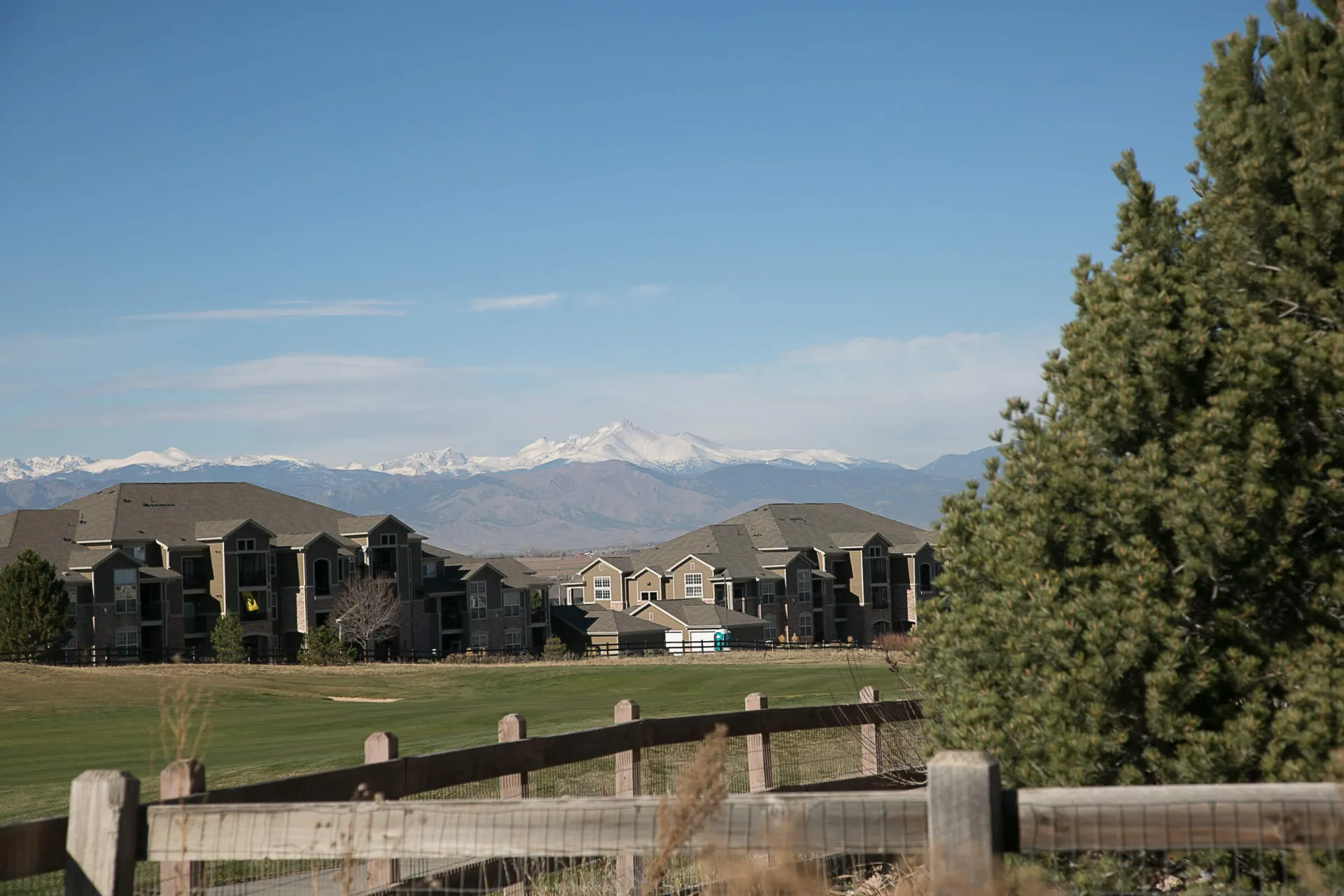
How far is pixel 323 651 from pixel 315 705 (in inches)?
1204

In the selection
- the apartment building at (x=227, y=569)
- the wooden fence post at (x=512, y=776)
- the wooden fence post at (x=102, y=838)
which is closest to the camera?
the wooden fence post at (x=102, y=838)

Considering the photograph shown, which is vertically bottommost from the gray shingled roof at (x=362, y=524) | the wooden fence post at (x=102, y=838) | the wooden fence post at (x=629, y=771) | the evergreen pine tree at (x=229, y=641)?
the evergreen pine tree at (x=229, y=641)

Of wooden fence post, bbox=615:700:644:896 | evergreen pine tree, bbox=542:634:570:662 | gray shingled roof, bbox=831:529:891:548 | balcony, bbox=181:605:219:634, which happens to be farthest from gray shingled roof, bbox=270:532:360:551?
wooden fence post, bbox=615:700:644:896

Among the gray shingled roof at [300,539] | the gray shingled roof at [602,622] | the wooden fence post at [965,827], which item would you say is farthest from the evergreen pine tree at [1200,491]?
the gray shingled roof at [602,622]

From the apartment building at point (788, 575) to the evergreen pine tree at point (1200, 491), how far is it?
92.5m

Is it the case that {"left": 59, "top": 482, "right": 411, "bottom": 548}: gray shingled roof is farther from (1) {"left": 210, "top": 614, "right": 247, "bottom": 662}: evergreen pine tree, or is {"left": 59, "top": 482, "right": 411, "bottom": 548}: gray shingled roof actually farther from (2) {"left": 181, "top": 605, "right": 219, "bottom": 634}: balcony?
(1) {"left": 210, "top": 614, "right": 247, "bottom": 662}: evergreen pine tree

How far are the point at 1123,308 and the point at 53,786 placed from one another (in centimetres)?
1771

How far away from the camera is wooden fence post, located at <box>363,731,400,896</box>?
22.6ft

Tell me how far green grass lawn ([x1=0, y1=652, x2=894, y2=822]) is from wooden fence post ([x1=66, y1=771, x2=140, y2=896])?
0.51 meters

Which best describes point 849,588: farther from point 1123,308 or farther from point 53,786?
point 1123,308

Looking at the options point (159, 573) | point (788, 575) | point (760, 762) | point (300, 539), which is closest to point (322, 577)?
point (300, 539)

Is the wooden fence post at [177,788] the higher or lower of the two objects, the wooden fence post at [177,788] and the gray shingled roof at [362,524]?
the lower

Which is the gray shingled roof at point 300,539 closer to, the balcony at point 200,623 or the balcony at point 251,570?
the balcony at point 251,570

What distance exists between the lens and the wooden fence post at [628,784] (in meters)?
8.01
